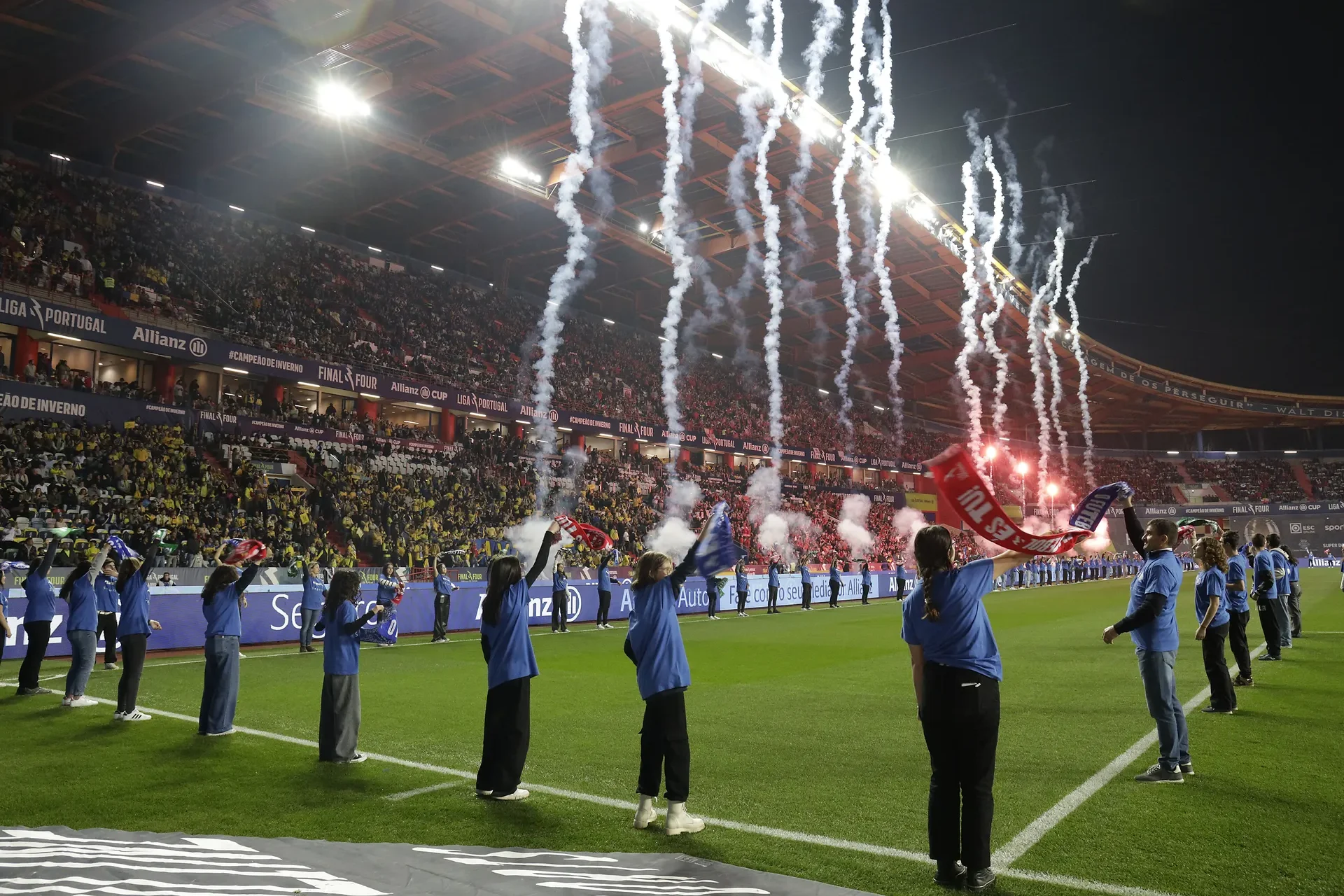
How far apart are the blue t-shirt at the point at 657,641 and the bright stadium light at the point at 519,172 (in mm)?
28966

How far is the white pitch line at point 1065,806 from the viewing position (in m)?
5.05

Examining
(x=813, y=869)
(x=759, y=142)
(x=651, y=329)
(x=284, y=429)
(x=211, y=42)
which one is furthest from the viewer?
(x=651, y=329)

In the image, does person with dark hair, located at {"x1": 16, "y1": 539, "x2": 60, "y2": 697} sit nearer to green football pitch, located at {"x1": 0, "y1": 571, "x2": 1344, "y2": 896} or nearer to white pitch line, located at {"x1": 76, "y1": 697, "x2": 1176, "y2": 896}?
green football pitch, located at {"x1": 0, "y1": 571, "x2": 1344, "y2": 896}

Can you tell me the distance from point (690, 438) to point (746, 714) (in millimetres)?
33062

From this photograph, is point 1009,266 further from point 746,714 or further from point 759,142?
point 746,714

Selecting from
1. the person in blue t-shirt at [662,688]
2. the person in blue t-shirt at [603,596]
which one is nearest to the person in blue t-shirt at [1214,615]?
the person in blue t-shirt at [662,688]

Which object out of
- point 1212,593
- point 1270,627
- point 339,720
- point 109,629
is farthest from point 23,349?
point 1270,627

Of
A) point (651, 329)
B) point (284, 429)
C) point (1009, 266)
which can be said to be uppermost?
point (1009, 266)

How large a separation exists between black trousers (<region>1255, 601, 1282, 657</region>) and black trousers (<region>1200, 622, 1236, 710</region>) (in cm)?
515

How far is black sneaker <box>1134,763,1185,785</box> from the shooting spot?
21.3 ft

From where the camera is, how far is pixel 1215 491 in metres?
74.5

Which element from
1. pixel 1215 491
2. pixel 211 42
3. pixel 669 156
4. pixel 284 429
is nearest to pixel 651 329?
pixel 669 156

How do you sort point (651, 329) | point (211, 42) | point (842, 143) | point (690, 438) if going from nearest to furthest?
point (211, 42), point (842, 143), point (690, 438), point (651, 329)

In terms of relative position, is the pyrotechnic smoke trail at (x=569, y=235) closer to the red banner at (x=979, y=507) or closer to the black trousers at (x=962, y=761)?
the red banner at (x=979, y=507)
